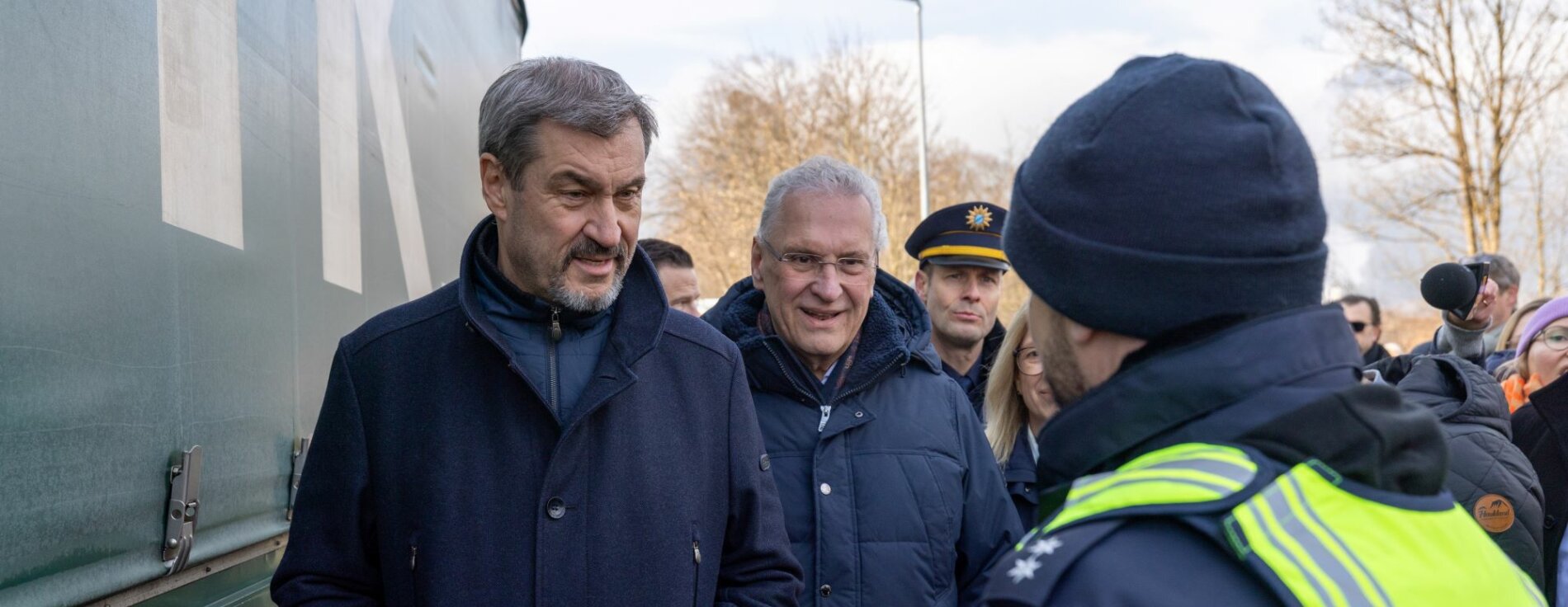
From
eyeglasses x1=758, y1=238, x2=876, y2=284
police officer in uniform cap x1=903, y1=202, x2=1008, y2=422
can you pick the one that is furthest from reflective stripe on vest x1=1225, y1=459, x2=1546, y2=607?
police officer in uniform cap x1=903, y1=202, x2=1008, y2=422

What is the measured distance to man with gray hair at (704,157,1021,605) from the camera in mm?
2586

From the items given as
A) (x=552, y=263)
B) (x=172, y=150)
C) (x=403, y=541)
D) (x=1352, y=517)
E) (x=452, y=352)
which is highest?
(x=172, y=150)

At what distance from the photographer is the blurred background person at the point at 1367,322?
8.07 m

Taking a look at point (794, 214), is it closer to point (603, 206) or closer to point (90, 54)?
point (603, 206)

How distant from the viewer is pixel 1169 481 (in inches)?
43.8

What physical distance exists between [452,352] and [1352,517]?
152cm

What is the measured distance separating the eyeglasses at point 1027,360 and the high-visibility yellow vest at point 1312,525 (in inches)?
89.1

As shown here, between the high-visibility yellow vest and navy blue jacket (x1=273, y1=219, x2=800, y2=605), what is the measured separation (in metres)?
1.09

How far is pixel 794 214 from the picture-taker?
2916mm

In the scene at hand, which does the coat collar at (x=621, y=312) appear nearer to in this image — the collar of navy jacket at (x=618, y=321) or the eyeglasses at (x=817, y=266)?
the collar of navy jacket at (x=618, y=321)

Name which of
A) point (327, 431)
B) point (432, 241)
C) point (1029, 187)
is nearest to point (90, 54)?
point (327, 431)

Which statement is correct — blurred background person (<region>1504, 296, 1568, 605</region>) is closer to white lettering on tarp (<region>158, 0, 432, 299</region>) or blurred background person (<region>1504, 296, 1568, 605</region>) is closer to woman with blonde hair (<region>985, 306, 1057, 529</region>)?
woman with blonde hair (<region>985, 306, 1057, 529</region>)

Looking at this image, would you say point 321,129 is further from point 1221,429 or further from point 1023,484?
point 1221,429

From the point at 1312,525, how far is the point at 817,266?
6.09ft
